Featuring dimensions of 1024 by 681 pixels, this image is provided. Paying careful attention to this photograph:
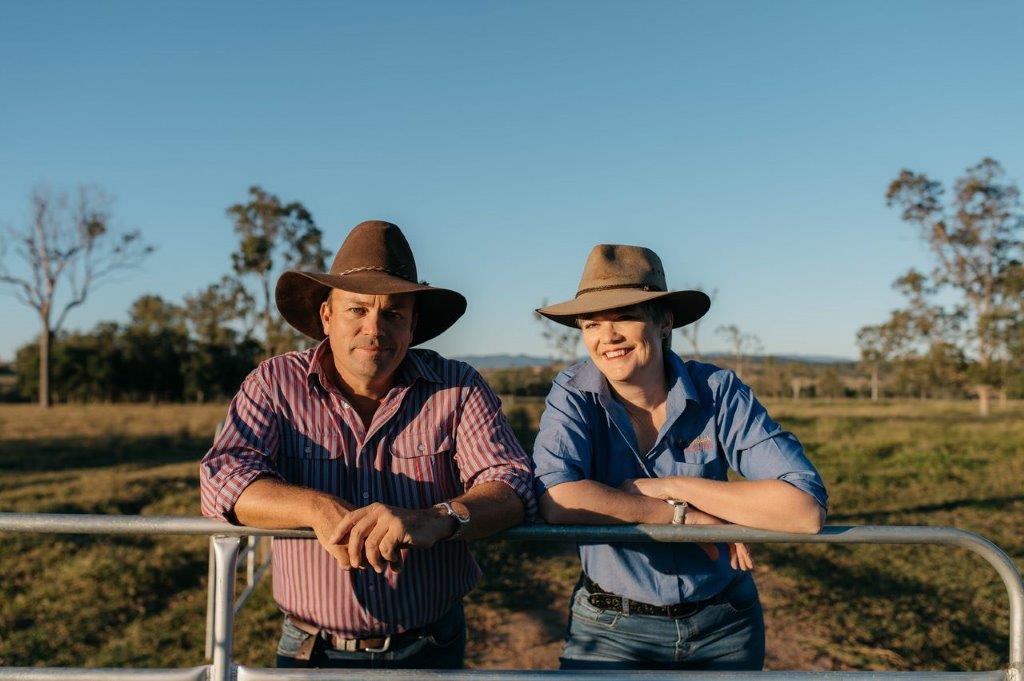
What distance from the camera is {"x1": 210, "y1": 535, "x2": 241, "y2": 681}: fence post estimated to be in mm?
1838

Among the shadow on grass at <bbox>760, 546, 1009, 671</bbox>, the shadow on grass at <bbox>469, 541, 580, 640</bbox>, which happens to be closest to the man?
the shadow on grass at <bbox>469, 541, 580, 640</bbox>

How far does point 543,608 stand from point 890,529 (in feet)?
15.4

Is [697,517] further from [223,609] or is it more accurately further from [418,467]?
[223,609]

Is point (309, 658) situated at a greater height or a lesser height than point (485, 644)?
greater

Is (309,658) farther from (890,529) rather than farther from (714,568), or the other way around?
(890,529)

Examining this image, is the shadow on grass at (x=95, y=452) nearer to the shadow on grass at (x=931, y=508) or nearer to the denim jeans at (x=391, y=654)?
the shadow on grass at (x=931, y=508)

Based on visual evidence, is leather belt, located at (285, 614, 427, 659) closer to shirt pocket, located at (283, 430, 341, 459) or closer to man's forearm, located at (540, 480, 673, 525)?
shirt pocket, located at (283, 430, 341, 459)

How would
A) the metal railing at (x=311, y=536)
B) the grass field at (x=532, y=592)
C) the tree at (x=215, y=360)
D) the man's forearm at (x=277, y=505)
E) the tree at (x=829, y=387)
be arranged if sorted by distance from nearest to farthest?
the metal railing at (x=311, y=536) < the man's forearm at (x=277, y=505) < the grass field at (x=532, y=592) < the tree at (x=215, y=360) < the tree at (x=829, y=387)

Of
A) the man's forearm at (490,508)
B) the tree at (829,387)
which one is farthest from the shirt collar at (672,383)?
the tree at (829,387)

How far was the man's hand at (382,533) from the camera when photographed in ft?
6.08

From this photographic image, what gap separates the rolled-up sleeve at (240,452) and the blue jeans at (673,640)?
40.4 inches

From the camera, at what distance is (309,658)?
2.28 m

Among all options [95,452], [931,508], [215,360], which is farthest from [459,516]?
[215,360]

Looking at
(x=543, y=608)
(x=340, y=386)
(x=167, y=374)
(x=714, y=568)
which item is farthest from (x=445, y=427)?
(x=167, y=374)
